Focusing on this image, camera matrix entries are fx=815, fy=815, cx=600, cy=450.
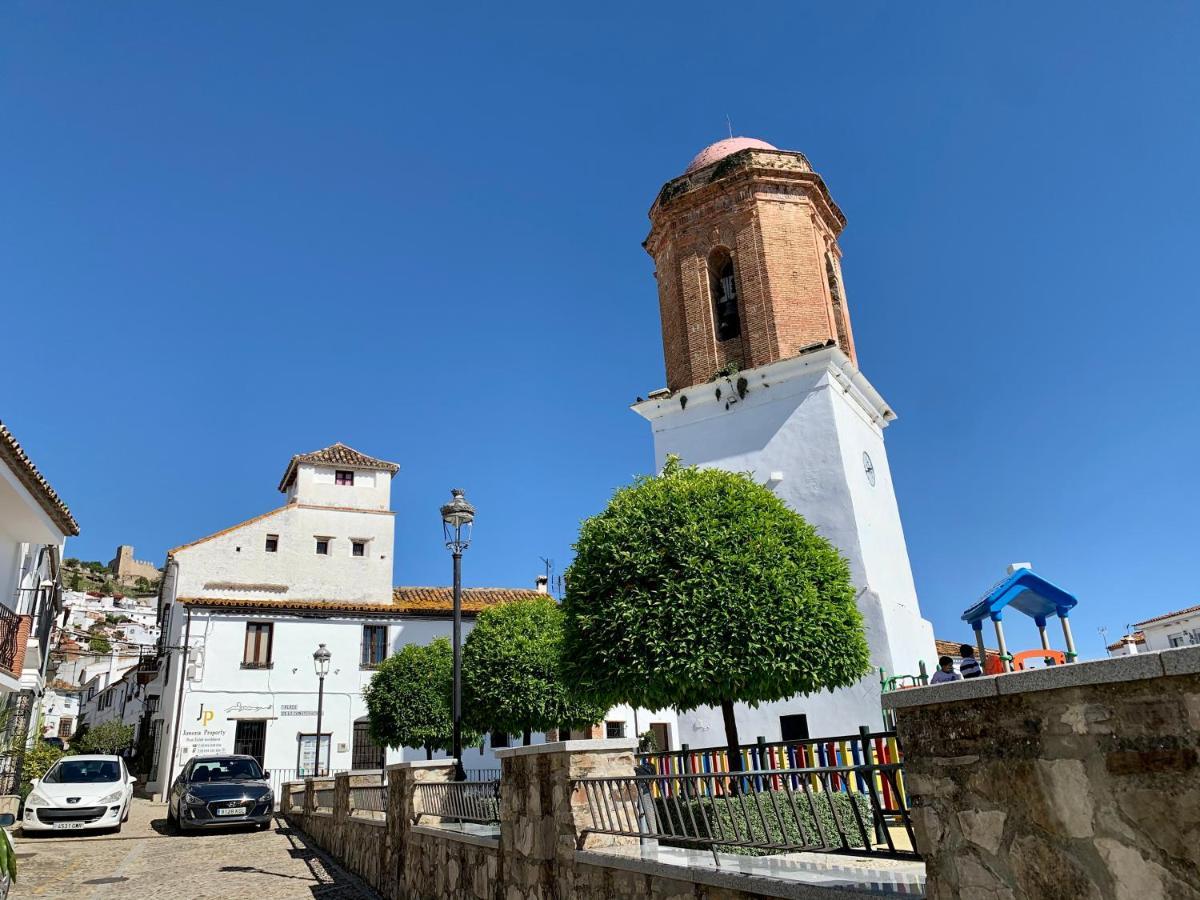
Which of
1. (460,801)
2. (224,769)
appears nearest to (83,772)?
(224,769)

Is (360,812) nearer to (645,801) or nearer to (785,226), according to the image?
Answer: (645,801)

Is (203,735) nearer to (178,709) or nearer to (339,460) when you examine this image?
(178,709)

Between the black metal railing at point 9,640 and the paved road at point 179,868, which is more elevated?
the black metal railing at point 9,640

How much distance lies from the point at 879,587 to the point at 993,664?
325 cm

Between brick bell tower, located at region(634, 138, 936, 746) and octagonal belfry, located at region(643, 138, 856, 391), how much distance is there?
0.03m

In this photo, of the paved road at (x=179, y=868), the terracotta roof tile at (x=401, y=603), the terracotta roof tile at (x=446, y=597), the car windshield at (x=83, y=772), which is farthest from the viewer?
the terracotta roof tile at (x=446, y=597)

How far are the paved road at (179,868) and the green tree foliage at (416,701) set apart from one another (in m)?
5.92

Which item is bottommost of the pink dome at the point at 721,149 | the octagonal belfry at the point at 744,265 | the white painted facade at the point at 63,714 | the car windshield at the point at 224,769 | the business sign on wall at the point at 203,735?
the car windshield at the point at 224,769

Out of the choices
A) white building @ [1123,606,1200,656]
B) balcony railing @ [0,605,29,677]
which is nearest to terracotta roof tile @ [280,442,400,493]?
balcony railing @ [0,605,29,677]

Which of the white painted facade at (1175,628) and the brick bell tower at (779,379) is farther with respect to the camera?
the white painted facade at (1175,628)

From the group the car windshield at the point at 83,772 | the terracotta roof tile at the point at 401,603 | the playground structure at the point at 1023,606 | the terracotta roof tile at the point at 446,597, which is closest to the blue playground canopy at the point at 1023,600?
the playground structure at the point at 1023,606

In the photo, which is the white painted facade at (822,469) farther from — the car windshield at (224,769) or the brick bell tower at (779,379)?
the car windshield at (224,769)

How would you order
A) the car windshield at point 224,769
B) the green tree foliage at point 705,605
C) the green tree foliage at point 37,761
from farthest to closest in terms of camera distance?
the green tree foliage at point 37,761 < the car windshield at point 224,769 < the green tree foliage at point 705,605

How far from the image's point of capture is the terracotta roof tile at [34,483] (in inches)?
515
